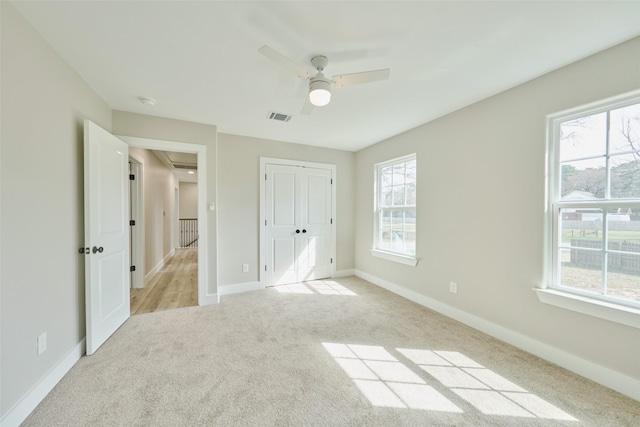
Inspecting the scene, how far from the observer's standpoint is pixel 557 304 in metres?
2.09

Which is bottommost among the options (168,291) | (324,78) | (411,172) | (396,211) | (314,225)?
(168,291)

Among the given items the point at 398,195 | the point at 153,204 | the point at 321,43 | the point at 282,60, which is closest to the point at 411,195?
the point at 398,195

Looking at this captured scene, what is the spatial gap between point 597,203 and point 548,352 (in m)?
1.28

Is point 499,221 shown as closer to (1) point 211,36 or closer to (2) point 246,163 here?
(1) point 211,36

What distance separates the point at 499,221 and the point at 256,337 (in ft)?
8.81

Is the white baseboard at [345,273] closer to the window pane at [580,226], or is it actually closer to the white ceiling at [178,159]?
the window pane at [580,226]

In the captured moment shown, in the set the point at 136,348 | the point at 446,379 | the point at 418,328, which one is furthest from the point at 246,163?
the point at 446,379

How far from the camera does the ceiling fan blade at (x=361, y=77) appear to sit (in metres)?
1.82

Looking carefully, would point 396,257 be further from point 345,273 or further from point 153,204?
point 153,204

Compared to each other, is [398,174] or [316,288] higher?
[398,174]

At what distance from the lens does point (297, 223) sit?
444 centimetres

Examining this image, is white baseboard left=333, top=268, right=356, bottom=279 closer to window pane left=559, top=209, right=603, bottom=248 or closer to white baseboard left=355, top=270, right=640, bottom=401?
white baseboard left=355, top=270, right=640, bottom=401

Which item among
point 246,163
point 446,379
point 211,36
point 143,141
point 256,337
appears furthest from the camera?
point 246,163

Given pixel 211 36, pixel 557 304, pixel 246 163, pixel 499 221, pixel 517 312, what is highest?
pixel 211 36
